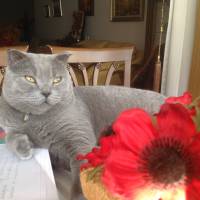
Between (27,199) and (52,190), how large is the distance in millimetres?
40

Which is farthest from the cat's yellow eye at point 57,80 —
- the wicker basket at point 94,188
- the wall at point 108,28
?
the wall at point 108,28

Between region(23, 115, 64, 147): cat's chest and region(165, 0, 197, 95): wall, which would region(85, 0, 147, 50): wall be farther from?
region(23, 115, 64, 147): cat's chest

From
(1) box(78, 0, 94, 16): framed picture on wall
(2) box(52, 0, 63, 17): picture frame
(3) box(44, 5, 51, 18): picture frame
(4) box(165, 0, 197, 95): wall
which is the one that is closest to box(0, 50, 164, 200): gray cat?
(4) box(165, 0, 197, 95): wall

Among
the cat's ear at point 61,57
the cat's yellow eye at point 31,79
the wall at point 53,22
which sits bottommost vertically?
the wall at point 53,22

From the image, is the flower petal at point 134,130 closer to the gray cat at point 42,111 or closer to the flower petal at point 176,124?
the flower petal at point 176,124

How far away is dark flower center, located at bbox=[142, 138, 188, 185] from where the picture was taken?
0.76 ft

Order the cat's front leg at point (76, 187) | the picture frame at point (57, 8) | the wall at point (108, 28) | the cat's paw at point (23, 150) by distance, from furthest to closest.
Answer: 1. the picture frame at point (57, 8)
2. the wall at point (108, 28)
3. the cat's paw at point (23, 150)
4. the cat's front leg at point (76, 187)

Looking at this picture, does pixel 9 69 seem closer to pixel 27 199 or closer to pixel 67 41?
pixel 27 199

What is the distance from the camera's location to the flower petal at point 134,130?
9.5 inches

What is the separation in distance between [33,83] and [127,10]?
287cm

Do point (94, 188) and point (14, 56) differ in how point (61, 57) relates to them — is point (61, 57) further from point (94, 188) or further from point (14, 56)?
point (94, 188)

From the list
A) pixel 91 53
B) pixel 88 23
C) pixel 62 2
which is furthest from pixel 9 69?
pixel 62 2

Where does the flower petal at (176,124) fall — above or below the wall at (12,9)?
above

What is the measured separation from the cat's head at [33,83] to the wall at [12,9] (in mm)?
6501
